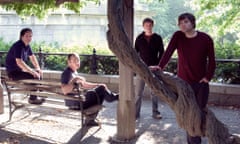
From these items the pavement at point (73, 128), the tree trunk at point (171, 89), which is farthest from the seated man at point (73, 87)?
the tree trunk at point (171, 89)

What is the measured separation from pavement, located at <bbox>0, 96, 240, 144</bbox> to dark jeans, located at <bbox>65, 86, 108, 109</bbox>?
0.54 ft

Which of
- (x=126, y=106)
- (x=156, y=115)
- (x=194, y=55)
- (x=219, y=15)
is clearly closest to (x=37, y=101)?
(x=126, y=106)

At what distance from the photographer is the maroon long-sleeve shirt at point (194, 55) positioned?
4.17 meters

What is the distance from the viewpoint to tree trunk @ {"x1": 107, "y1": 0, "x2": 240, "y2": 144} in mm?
2385

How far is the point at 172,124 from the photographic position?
6.42m

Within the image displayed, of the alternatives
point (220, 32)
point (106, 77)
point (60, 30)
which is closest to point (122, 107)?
point (106, 77)

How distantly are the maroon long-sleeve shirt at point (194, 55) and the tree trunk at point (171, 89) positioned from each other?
1.68 m

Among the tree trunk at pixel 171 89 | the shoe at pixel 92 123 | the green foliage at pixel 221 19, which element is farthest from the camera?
the green foliage at pixel 221 19

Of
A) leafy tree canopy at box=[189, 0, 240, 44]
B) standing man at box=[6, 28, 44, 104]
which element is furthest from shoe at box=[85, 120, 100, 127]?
leafy tree canopy at box=[189, 0, 240, 44]

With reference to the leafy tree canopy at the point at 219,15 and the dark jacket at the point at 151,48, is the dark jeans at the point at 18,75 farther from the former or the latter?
the leafy tree canopy at the point at 219,15

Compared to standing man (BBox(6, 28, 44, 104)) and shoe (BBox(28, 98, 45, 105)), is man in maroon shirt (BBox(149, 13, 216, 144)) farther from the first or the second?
standing man (BBox(6, 28, 44, 104))

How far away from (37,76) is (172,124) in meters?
2.67

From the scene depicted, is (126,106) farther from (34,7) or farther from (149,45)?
(34,7)

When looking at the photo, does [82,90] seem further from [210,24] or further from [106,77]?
[210,24]
